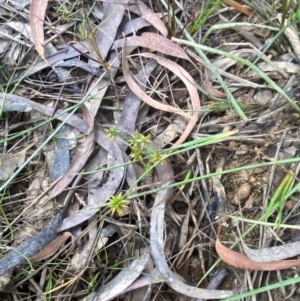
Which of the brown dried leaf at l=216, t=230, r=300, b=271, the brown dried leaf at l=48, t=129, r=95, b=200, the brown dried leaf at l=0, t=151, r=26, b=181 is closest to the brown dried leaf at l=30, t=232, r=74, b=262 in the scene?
the brown dried leaf at l=48, t=129, r=95, b=200

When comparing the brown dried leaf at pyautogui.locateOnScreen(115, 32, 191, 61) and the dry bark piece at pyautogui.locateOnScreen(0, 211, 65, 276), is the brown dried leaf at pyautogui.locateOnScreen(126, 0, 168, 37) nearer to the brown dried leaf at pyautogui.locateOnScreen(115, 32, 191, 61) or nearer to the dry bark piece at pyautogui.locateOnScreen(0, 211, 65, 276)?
the brown dried leaf at pyautogui.locateOnScreen(115, 32, 191, 61)

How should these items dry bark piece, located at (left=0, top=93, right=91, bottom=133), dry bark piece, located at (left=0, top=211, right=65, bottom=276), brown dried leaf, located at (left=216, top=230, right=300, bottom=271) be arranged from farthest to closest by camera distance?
1. dry bark piece, located at (left=0, top=93, right=91, bottom=133)
2. dry bark piece, located at (left=0, top=211, right=65, bottom=276)
3. brown dried leaf, located at (left=216, top=230, right=300, bottom=271)

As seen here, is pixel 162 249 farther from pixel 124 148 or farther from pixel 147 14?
pixel 147 14

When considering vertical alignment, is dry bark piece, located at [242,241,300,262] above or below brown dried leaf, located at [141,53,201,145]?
below

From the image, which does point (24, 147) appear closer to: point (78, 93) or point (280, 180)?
point (78, 93)

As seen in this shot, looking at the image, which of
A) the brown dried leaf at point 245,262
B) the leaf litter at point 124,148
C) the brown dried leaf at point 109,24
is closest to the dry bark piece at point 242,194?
the leaf litter at point 124,148

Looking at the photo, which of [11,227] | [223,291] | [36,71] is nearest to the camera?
[223,291]

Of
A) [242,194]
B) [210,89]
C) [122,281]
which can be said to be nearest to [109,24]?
[210,89]

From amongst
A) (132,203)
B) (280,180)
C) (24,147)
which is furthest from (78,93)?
(280,180)

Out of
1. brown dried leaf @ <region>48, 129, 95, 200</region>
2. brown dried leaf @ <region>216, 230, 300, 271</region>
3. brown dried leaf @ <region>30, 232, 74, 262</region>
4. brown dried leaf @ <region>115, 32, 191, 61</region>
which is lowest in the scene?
brown dried leaf @ <region>216, 230, 300, 271</region>
